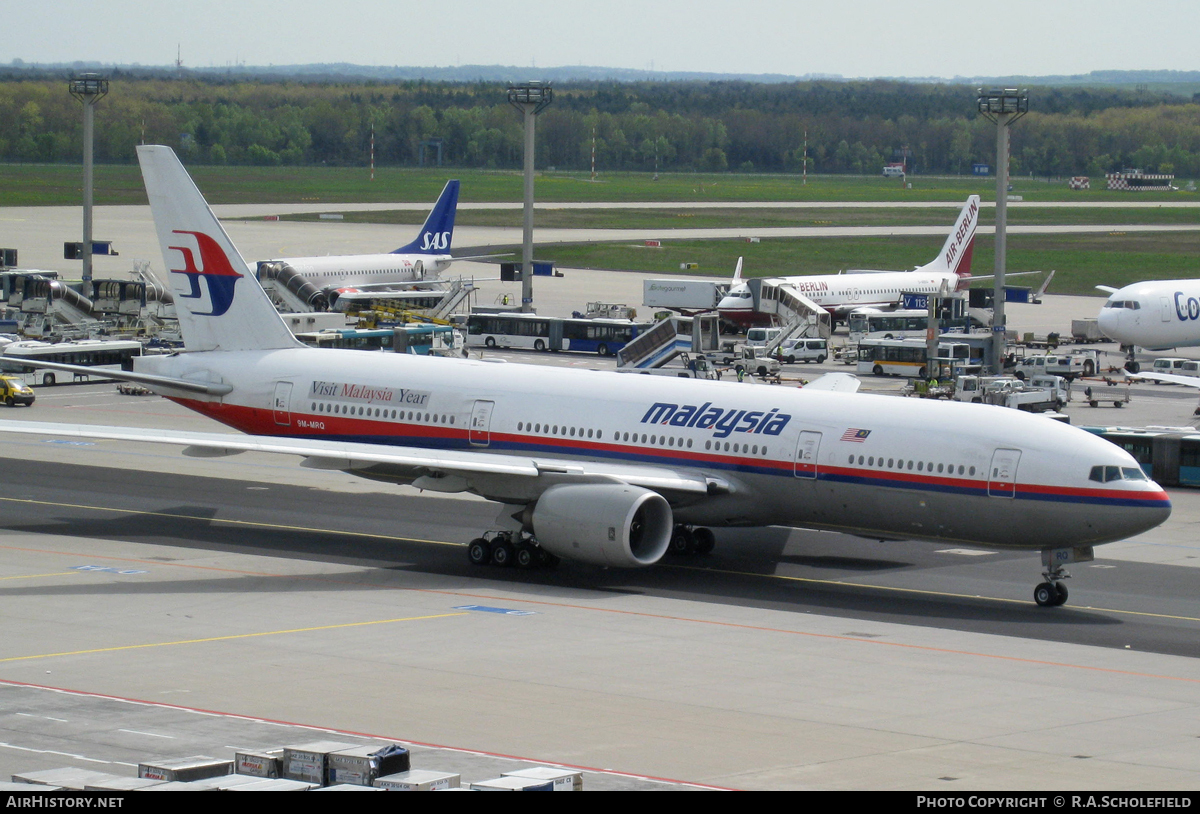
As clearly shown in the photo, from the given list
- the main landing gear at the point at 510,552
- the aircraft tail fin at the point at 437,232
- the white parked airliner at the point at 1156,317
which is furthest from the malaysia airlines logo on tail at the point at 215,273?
the aircraft tail fin at the point at 437,232

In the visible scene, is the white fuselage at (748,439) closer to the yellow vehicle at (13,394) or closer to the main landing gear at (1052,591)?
the main landing gear at (1052,591)

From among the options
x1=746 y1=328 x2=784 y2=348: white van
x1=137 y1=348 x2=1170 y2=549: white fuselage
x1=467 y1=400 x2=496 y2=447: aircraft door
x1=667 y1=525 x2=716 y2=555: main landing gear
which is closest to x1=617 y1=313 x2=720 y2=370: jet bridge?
x1=746 y1=328 x2=784 y2=348: white van

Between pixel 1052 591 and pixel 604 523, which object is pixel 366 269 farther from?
pixel 1052 591

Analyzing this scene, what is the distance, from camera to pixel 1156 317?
8588cm

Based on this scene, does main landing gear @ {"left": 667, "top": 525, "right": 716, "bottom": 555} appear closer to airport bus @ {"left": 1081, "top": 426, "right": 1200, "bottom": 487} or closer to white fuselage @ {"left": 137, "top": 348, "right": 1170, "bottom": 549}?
white fuselage @ {"left": 137, "top": 348, "right": 1170, "bottom": 549}

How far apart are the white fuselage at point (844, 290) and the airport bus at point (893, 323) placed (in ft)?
12.8

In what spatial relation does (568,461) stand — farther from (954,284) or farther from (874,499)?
(954,284)

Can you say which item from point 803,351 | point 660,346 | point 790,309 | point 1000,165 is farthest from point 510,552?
point 790,309

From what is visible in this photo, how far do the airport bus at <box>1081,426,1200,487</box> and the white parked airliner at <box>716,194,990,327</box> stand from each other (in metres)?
41.0

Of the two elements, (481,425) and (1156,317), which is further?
(1156,317)

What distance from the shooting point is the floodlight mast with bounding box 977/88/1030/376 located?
76125 millimetres

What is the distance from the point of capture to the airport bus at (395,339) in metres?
80.9

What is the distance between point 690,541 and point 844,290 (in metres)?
63.5

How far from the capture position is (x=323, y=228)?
166 metres
